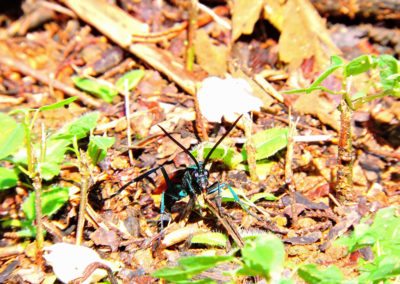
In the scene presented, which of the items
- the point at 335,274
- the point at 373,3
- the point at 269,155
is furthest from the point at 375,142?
the point at 335,274

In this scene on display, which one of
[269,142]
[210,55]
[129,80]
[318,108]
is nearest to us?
[269,142]

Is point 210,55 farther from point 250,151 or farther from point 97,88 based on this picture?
point 250,151

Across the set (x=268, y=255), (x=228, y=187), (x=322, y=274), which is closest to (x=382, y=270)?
(x=322, y=274)

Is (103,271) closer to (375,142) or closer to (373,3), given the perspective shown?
(375,142)

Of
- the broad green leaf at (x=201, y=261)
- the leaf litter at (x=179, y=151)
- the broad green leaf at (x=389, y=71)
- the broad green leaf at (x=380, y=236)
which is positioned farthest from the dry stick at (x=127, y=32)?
the broad green leaf at (x=201, y=261)

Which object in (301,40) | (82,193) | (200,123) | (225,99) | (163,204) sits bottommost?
(163,204)

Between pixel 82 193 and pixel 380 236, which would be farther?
pixel 82 193

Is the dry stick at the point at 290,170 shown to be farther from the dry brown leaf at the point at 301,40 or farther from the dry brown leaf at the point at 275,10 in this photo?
the dry brown leaf at the point at 275,10

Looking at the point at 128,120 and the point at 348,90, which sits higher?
the point at 348,90
